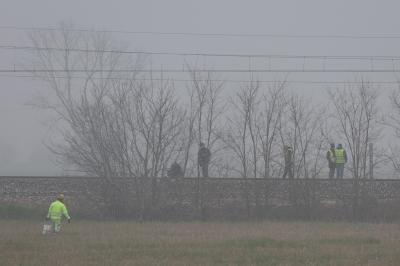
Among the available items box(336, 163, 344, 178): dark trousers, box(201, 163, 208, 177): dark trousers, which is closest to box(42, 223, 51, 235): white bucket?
box(201, 163, 208, 177): dark trousers

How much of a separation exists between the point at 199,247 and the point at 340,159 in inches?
584

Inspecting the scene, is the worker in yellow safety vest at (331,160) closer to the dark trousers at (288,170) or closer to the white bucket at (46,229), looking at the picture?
the dark trousers at (288,170)

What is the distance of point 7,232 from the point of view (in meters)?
20.8

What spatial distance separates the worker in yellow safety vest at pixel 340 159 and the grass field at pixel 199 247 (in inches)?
342

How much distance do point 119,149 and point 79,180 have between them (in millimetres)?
2165

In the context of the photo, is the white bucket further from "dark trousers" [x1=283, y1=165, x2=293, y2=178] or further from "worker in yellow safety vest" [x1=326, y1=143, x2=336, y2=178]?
"worker in yellow safety vest" [x1=326, y1=143, x2=336, y2=178]

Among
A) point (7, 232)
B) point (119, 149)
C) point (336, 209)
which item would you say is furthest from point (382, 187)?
point (7, 232)

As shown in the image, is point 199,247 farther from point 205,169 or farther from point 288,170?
point 288,170

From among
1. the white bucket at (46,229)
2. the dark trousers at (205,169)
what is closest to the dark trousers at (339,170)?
the dark trousers at (205,169)

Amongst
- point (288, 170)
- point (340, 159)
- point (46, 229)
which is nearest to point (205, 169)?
point (288, 170)

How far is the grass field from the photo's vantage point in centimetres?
1498

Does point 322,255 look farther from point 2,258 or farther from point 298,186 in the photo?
point 298,186

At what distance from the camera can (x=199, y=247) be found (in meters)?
17.0

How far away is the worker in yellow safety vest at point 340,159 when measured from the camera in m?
30.2
